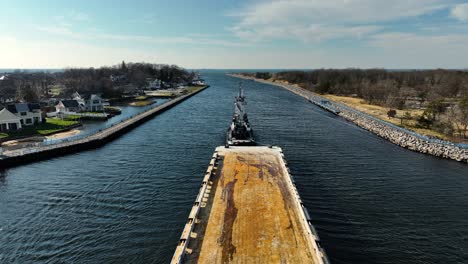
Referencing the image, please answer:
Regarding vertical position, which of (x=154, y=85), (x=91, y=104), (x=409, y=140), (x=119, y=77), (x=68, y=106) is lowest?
(x=409, y=140)

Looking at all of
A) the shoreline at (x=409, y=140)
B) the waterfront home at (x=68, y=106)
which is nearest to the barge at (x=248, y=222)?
the shoreline at (x=409, y=140)

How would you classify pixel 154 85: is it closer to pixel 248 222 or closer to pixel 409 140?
pixel 409 140

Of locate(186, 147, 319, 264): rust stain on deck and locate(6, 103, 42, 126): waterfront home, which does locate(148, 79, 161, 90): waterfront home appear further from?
locate(186, 147, 319, 264): rust stain on deck

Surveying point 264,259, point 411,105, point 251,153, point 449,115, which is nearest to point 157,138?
point 251,153

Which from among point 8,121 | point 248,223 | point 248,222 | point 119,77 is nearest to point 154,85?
point 119,77

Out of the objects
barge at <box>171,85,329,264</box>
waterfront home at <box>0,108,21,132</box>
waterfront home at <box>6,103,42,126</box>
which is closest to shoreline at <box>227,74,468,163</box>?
barge at <box>171,85,329,264</box>

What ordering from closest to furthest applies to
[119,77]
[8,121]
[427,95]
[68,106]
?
1. [8,121]
2. [68,106]
3. [427,95]
4. [119,77]

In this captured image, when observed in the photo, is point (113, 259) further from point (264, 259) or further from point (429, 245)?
point (429, 245)
